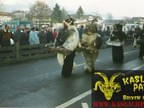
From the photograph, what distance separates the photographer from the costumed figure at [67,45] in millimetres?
14250

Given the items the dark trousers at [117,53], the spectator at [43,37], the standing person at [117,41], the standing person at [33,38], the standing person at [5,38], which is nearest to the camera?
the standing person at [117,41]

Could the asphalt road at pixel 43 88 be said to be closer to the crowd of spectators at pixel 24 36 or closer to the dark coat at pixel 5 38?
the dark coat at pixel 5 38

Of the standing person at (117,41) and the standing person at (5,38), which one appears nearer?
the standing person at (117,41)

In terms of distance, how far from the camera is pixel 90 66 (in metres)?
15.5

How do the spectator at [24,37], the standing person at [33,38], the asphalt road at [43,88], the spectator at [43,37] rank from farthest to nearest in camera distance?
the spectator at [43,37]
the standing person at [33,38]
the spectator at [24,37]
the asphalt road at [43,88]

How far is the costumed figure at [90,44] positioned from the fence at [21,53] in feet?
10.5

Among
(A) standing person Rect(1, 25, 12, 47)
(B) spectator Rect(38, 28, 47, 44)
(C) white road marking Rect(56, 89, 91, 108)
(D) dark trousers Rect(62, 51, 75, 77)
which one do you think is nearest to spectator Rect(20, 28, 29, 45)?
(A) standing person Rect(1, 25, 12, 47)

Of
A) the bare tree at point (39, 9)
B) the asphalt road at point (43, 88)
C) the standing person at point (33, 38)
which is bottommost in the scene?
the bare tree at point (39, 9)

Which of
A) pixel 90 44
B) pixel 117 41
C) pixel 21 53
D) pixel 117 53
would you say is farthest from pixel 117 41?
pixel 21 53

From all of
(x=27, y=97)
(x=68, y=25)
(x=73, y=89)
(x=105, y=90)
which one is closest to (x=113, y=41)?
(x=68, y=25)

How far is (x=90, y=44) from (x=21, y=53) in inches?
237

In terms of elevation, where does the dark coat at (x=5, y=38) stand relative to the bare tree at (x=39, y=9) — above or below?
above

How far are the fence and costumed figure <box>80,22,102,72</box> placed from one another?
10.5 ft

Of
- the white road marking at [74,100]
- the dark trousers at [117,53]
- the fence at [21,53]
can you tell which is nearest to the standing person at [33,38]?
the fence at [21,53]
